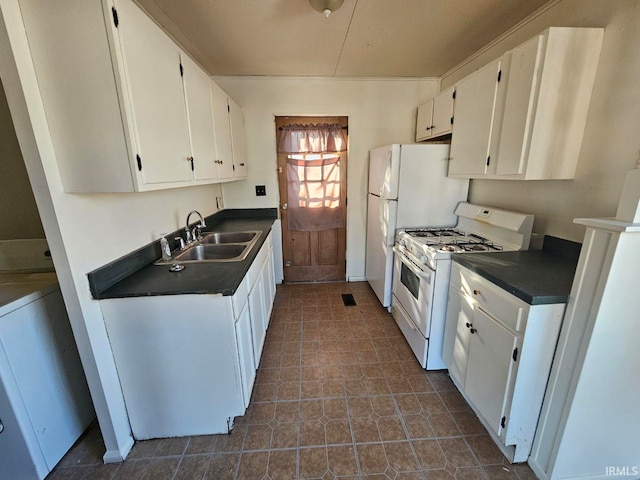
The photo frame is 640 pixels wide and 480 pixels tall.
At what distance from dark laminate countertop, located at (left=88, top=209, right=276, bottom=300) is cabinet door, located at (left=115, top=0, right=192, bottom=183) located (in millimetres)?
506

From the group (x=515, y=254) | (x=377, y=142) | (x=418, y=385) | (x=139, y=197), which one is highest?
(x=377, y=142)

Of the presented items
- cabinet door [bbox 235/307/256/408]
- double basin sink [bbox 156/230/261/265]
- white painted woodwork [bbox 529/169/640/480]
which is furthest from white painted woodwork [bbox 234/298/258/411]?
white painted woodwork [bbox 529/169/640/480]

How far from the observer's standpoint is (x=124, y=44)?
3.41ft

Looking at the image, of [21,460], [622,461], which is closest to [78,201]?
[21,460]

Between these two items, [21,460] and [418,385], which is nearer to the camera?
[21,460]

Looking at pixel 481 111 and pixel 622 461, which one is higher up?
pixel 481 111

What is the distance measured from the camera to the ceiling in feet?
5.53

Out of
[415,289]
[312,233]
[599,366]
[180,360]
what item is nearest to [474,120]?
[415,289]

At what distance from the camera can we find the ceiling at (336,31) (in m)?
1.68

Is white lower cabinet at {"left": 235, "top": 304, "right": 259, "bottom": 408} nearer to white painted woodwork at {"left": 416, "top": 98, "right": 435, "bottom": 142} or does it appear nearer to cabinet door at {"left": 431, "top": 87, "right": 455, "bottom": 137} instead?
cabinet door at {"left": 431, "top": 87, "right": 455, "bottom": 137}

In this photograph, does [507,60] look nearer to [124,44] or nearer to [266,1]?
[266,1]

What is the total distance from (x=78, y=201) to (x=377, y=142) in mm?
2806

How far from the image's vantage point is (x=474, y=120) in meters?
1.93

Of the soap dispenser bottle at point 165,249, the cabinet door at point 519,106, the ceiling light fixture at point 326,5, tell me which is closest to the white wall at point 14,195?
the soap dispenser bottle at point 165,249
